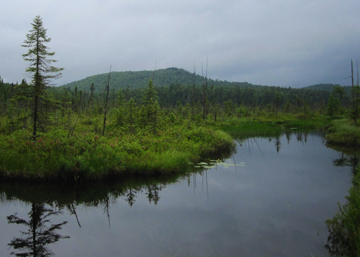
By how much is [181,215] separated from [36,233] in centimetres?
429

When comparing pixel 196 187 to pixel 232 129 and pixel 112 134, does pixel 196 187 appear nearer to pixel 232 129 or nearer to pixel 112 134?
pixel 112 134

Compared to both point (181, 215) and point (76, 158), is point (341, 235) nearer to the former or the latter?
point (181, 215)

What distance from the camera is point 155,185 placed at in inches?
412

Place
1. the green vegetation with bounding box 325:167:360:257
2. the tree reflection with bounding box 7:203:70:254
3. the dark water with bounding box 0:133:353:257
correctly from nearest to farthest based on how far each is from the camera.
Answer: the green vegetation with bounding box 325:167:360:257, the tree reflection with bounding box 7:203:70:254, the dark water with bounding box 0:133:353:257

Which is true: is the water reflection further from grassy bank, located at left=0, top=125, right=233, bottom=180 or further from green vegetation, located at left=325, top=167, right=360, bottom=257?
grassy bank, located at left=0, top=125, right=233, bottom=180

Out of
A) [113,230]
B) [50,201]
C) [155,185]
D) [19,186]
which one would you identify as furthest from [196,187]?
[19,186]

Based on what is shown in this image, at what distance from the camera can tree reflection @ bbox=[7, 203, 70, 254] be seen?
18.5 feet

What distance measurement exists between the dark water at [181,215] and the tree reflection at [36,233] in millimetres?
29

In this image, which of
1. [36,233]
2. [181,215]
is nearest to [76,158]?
[36,233]

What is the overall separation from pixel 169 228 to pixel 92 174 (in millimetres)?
4855

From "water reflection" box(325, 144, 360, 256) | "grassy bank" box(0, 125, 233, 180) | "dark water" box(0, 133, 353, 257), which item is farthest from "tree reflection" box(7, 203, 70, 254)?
"water reflection" box(325, 144, 360, 256)

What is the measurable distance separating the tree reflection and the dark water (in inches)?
1.1

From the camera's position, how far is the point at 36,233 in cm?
643

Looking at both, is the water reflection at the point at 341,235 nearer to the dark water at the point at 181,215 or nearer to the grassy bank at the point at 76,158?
the dark water at the point at 181,215
